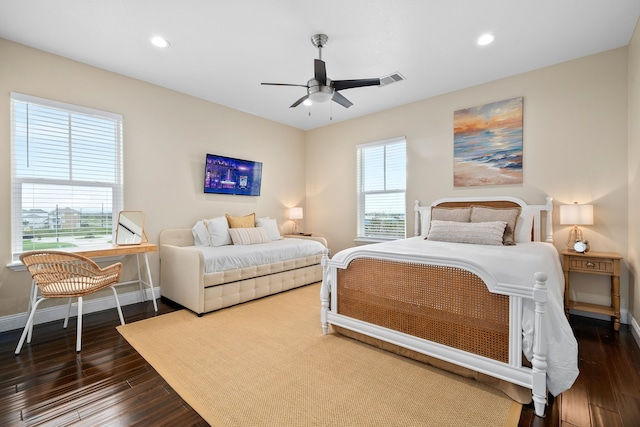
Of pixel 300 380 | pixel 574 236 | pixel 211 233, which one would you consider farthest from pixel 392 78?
pixel 300 380

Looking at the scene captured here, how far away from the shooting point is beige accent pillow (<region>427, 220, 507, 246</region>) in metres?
3.05

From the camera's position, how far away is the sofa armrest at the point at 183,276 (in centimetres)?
307

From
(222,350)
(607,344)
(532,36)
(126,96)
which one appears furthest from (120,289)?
(532,36)

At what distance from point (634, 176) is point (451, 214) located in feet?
5.44

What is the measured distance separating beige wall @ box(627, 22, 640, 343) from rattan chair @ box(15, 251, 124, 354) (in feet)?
15.8

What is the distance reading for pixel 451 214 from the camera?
367 centimetres

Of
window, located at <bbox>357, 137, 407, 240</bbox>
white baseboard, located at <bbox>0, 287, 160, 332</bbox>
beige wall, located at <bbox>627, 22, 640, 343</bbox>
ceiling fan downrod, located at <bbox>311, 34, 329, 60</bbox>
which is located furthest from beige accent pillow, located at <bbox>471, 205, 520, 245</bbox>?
white baseboard, located at <bbox>0, 287, 160, 332</bbox>

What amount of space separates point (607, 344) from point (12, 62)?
6.08 meters

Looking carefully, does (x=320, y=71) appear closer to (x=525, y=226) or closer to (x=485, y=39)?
(x=485, y=39)

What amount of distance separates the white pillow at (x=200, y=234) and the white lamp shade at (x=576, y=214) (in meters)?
4.30

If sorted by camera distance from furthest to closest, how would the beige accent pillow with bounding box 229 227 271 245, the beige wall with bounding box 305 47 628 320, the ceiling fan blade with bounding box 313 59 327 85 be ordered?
the beige accent pillow with bounding box 229 227 271 245 → the beige wall with bounding box 305 47 628 320 → the ceiling fan blade with bounding box 313 59 327 85

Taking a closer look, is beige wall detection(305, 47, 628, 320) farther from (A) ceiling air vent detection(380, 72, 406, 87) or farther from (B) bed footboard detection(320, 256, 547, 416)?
(B) bed footboard detection(320, 256, 547, 416)

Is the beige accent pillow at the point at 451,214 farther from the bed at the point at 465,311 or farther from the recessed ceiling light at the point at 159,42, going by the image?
the recessed ceiling light at the point at 159,42

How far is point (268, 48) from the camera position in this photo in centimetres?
294
